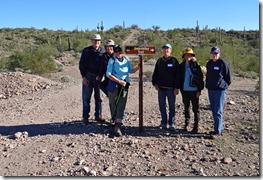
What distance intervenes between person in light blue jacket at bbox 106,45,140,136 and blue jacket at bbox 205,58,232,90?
157cm

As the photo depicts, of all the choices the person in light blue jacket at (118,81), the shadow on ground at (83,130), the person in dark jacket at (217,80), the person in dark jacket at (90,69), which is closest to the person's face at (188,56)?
the person in dark jacket at (217,80)

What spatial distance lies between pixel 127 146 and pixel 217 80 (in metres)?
2.04

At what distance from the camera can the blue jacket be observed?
6859mm

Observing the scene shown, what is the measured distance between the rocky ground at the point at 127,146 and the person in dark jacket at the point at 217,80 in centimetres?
45

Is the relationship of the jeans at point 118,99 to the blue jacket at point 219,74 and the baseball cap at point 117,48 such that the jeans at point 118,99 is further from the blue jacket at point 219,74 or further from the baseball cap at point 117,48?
the blue jacket at point 219,74

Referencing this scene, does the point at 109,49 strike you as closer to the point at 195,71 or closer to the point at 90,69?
the point at 90,69

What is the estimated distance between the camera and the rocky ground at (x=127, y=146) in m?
5.58

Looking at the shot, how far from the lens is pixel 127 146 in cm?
652

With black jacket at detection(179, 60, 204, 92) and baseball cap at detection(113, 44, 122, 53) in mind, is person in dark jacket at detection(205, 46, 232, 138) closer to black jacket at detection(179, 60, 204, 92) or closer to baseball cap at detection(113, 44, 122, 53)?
black jacket at detection(179, 60, 204, 92)

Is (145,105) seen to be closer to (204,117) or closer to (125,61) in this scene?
(204,117)

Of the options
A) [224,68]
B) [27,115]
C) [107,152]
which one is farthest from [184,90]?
[27,115]

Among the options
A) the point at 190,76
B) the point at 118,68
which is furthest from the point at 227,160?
the point at 118,68

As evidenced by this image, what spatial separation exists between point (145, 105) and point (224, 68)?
397 cm

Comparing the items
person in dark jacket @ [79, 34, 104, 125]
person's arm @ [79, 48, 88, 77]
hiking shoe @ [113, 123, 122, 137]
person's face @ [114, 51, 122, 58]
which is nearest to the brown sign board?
person's face @ [114, 51, 122, 58]
